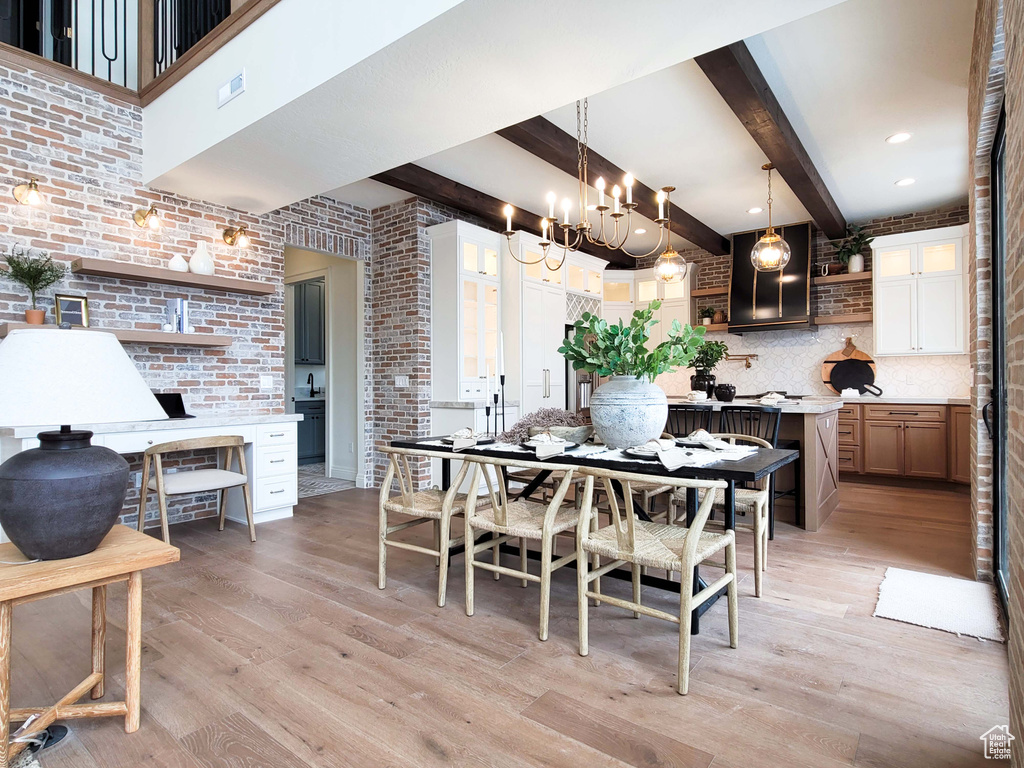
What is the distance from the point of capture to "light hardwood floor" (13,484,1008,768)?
5.07ft

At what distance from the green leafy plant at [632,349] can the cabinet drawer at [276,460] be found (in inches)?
103

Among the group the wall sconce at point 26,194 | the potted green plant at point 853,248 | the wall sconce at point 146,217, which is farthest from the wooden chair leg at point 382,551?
the potted green plant at point 853,248

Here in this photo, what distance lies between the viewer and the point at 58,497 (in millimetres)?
1461

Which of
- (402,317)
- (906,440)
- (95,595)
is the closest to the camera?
(95,595)

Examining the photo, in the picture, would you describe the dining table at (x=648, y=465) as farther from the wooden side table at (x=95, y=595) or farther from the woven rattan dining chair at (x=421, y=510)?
the wooden side table at (x=95, y=595)

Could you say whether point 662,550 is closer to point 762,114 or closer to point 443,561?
point 443,561

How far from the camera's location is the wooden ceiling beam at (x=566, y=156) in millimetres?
3771

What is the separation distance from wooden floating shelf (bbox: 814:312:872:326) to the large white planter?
479cm

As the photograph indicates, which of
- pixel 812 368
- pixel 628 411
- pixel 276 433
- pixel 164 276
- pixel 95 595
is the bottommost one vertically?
pixel 95 595

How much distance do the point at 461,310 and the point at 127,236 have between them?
2.59 meters

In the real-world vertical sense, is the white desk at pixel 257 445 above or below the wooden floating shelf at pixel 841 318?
below

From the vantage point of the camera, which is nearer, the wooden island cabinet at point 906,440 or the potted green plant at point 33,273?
the potted green plant at point 33,273

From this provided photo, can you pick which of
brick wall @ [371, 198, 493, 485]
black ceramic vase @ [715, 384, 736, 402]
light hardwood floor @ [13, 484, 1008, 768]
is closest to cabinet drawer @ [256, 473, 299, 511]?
light hardwood floor @ [13, 484, 1008, 768]

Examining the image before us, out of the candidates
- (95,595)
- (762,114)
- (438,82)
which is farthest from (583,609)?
(762,114)
